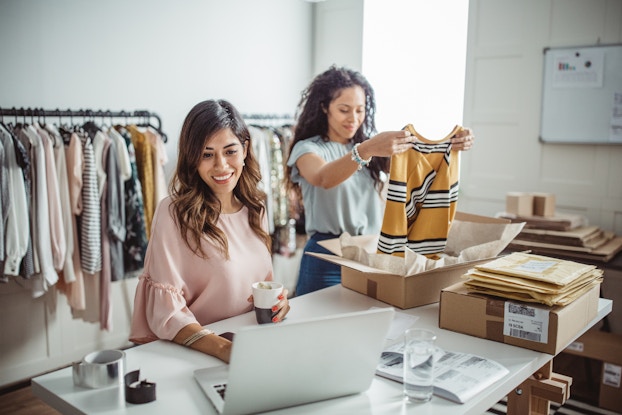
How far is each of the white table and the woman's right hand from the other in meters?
0.66

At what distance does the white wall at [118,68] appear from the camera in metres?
3.07

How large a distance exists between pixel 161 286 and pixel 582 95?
2.74m

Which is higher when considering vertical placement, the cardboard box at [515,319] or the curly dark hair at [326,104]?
the curly dark hair at [326,104]

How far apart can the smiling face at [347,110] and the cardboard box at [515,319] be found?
3.10ft

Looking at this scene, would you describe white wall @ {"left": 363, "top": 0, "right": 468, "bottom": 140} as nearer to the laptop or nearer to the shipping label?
the shipping label

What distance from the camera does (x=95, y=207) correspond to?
303cm

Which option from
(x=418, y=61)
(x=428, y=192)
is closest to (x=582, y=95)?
(x=418, y=61)

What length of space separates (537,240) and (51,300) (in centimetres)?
265

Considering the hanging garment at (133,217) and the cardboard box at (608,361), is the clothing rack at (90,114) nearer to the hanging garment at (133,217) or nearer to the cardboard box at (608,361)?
the hanging garment at (133,217)

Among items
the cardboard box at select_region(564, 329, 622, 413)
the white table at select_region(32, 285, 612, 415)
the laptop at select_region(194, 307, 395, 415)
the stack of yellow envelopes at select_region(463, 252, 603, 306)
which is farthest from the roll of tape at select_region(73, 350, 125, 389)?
the cardboard box at select_region(564, 329, 622, 413)

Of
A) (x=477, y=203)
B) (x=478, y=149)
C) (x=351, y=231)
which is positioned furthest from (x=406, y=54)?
(x=351, y=231)

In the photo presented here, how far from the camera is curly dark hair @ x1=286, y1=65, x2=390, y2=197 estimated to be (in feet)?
8.07

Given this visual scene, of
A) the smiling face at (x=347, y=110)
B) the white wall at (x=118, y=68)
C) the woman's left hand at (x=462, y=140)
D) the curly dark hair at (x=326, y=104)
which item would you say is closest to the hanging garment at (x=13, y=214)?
the white wall at (x=118, y=68)

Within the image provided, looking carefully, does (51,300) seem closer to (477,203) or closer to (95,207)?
(95,207)
